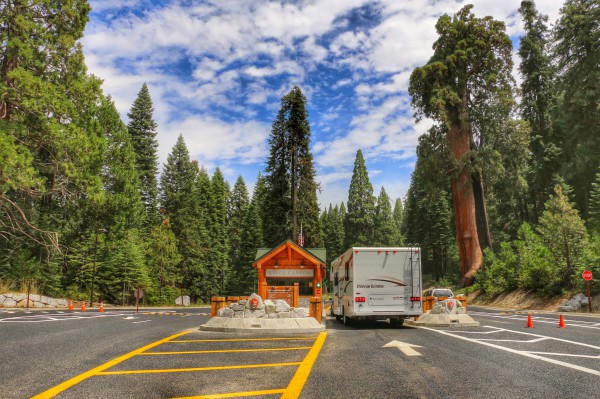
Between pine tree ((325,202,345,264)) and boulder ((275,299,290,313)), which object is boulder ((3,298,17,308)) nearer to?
boulder ((275,299,290,313))

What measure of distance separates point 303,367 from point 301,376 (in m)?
0.75

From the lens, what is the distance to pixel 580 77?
115 feet

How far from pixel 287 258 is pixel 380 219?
41660 mm

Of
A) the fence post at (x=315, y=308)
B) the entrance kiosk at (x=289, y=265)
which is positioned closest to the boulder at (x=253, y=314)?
the fence post at (x=315, y=308)

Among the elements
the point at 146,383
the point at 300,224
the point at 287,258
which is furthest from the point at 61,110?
the point at 300,224

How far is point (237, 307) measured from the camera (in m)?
13.5

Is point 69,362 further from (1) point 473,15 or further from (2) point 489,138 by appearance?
(1) point 473,15

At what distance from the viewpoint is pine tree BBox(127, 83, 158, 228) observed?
53719 mm

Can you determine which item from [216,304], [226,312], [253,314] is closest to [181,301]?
[216,304]

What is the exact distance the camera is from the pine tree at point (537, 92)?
148ft

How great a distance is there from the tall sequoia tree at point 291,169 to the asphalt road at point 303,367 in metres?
33.2

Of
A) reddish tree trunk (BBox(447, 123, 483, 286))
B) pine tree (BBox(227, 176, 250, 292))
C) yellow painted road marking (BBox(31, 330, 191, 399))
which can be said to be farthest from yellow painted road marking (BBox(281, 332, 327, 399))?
pine tree (BBox(227, 176, 250, 292))

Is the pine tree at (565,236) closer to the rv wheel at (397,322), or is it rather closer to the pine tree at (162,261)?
the rv wheel at (397,322)

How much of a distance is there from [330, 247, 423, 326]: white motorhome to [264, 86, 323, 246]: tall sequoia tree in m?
28.4
